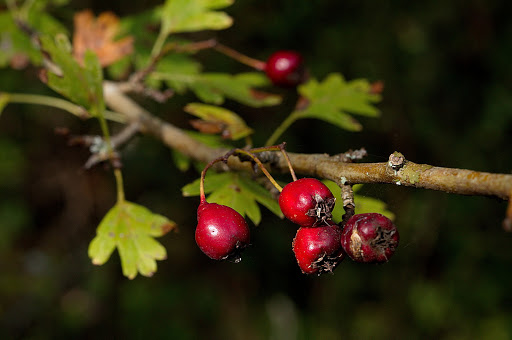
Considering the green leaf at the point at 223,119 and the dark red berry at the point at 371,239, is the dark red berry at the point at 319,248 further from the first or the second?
the green leaf at the point at 223,119

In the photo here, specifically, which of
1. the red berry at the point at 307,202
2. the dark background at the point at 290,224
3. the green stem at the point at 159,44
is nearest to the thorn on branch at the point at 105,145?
the green stem at the point at 159,44

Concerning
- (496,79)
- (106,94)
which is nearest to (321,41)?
(496,79)

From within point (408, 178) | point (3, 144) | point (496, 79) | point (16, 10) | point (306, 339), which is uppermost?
point (496, 79)

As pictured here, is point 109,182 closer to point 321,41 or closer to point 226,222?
point 321,41

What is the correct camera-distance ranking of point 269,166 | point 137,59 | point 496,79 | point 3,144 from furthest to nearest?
point 3,144 < point 496,79 < point 137,59 < point 269,166

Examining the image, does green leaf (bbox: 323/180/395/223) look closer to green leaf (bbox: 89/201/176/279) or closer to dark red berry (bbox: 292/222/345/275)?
dark red berry (bbox: 292/222/345/275)

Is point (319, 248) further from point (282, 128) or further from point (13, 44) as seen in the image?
point (13, 44)

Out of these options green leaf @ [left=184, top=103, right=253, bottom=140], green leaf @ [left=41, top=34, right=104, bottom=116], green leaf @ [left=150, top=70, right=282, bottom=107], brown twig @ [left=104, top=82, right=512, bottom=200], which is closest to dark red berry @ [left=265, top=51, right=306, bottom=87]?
green leaf @ [left=150, top=70, right=282, bottom=107]
